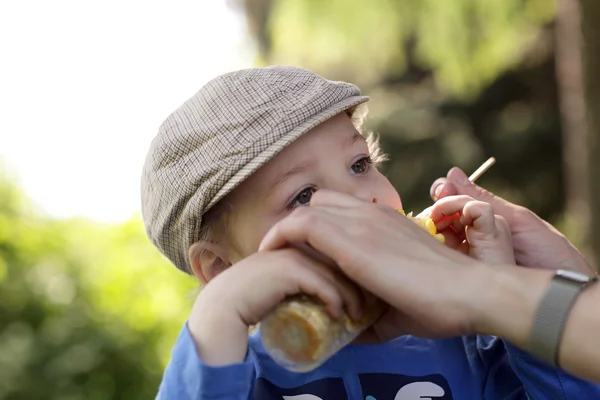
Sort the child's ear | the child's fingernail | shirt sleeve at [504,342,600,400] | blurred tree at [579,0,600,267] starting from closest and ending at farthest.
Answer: shirt sleeve at [504,342,600,400] → the child's ear → the child's fingernail → blurred tree at [579,0,600,267]

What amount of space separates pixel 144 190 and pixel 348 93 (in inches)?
25.6

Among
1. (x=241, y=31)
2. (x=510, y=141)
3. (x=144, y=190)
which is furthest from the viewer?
(x=241, y=31)

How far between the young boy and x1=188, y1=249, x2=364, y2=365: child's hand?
324mm

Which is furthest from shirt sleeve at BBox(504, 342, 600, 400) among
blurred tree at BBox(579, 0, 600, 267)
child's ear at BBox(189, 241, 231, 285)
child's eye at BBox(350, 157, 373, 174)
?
blurred tree at BBox(579, 0, 600, 267)

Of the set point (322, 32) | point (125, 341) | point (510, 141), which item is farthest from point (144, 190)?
point (510, 141)

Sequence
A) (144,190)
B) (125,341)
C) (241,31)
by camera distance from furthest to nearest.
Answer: (241,31) < (125,341) < (144,190)

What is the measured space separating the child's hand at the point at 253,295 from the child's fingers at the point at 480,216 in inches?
19.6

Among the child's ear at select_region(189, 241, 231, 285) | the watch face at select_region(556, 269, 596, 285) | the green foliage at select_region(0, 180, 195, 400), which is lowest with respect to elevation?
the green foliage at select_region(0, 180, 195, 400)

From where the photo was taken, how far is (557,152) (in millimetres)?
11508

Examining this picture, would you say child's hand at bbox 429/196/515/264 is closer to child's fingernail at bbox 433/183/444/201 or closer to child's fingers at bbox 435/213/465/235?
child's fingers at bbox 435/213/465/235

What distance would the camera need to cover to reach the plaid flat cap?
204 cm

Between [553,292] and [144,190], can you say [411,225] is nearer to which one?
[553,292]

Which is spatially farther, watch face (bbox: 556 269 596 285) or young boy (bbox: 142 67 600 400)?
young boy (bbox: 142 67 600 400)

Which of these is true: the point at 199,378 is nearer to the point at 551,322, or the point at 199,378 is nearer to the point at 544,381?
Result: the point at 551,322
